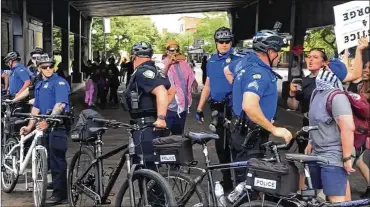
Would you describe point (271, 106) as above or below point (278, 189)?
above

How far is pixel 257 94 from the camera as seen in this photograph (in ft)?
13.9

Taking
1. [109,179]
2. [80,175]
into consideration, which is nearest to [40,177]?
[80,175]

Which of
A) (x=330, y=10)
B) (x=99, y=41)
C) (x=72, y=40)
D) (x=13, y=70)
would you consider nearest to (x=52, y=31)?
(x=72, y=40)

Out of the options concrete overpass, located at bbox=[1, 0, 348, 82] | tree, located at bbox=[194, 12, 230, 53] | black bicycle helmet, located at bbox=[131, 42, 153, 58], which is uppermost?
tree, located at bbox=[194, 12, 230, 53]

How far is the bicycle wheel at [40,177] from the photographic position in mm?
5949

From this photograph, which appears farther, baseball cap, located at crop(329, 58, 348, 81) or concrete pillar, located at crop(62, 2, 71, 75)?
concrete pillar, located at crop(62, 2, 71, 75)

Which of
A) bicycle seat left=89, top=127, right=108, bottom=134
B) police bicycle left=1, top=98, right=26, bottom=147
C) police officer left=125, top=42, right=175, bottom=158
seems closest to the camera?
police officer left=125, top=42, right=175, bottom=158

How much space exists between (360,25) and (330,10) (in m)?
12.1

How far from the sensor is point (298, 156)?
383 centimetres

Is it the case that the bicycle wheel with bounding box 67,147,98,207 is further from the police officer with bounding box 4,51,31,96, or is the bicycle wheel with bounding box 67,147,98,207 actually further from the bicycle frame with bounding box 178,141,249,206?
the police officer with bounding box 4,51,31,96

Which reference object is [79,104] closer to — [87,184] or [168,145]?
[87,184]

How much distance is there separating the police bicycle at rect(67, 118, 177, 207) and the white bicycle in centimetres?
32

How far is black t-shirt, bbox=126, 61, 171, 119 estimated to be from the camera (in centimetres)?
507

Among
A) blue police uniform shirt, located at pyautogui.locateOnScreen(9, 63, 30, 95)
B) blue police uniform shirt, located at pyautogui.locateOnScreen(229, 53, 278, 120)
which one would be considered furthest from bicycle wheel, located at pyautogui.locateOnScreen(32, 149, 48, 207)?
blue police uniform shirt, located at pyautogui.locateOnScreen(9, 63, 30, 95)
